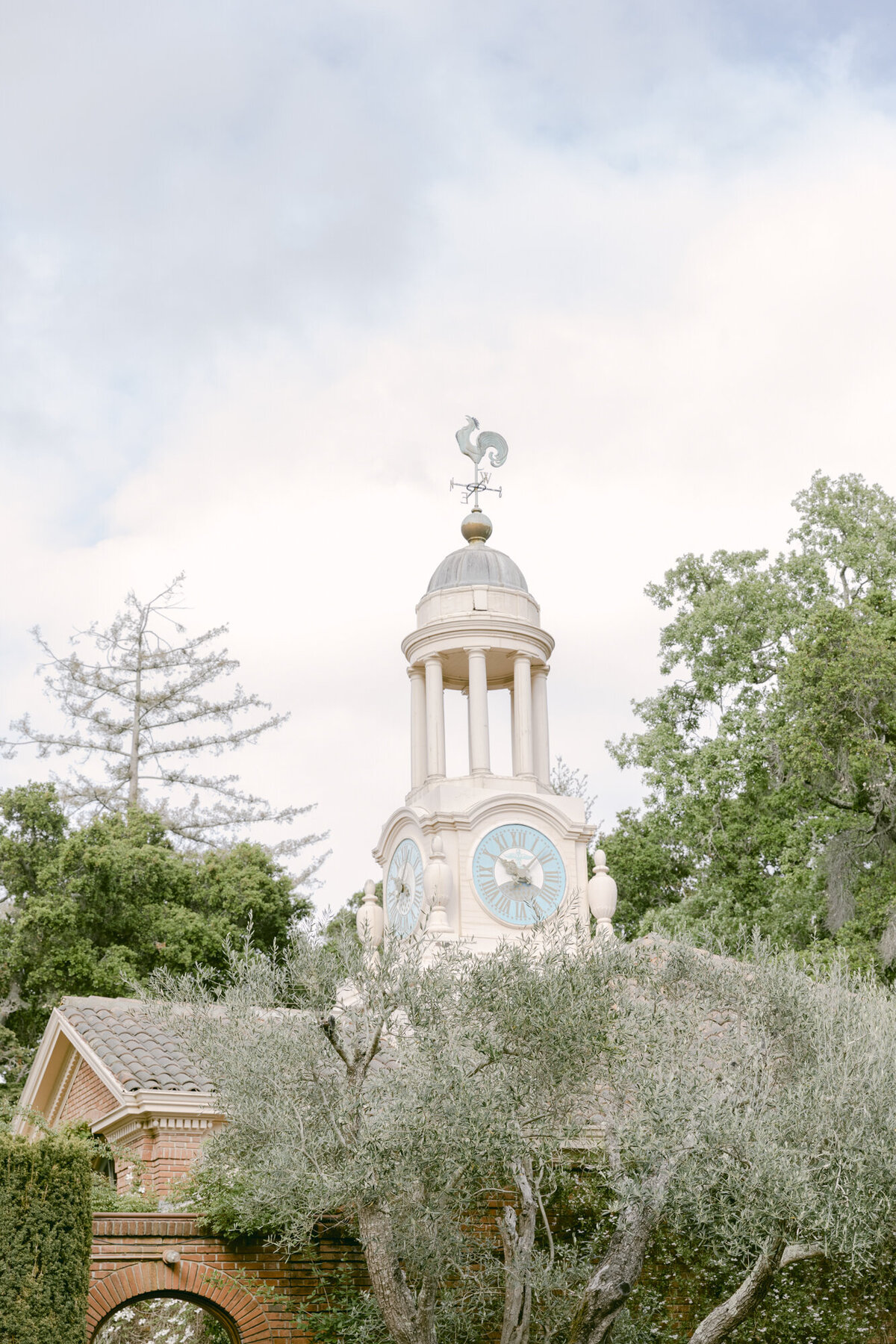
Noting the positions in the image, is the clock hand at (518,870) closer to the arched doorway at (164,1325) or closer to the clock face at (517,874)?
the clock face at (517,874)

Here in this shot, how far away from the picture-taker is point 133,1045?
17312mm

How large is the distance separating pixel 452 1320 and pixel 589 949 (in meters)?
3.68

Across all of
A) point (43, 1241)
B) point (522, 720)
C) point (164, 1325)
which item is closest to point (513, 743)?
point (522, 720)

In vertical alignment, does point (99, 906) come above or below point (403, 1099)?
above

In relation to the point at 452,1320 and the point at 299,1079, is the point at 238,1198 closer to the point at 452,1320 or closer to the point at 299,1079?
the point at 299,1079

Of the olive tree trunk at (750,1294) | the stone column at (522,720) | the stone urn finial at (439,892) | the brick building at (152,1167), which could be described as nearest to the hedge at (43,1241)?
the brick building at (152,1167)

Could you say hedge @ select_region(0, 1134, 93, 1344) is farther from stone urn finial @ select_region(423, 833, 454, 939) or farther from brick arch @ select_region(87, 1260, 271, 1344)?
stone urn finial @ select_region(423, 833, 454, 939)

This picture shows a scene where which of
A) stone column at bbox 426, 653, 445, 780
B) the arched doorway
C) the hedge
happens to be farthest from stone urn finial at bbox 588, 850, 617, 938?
the hedge

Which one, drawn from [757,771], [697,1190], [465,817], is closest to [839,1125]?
[697,1190]

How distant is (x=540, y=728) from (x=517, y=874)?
2.79 m

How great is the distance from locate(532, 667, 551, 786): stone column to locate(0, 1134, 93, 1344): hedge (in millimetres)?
10659

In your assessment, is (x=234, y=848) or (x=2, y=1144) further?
(x=234, y=848)

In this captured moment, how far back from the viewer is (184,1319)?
1720 cm

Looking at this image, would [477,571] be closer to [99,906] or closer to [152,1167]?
[152,1167]
